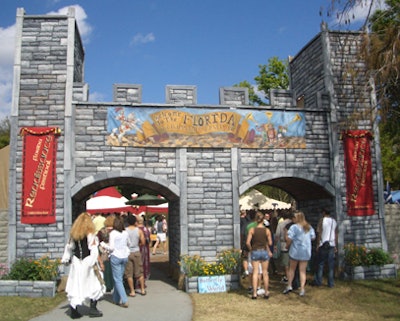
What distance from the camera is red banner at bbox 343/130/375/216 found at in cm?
1058

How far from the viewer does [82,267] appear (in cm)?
678

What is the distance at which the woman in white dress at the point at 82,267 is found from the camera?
6727 mm

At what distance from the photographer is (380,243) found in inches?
420

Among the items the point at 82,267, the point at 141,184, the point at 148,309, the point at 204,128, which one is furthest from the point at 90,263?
the point at 204,128

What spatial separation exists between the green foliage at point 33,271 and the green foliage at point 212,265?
9.47ft

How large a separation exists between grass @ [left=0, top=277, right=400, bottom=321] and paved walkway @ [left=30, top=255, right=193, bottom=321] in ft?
0.69

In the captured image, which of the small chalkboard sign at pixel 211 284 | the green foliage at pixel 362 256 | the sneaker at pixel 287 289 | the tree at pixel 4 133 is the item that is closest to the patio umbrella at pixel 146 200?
the small chalkboard sign at pixel 211 284

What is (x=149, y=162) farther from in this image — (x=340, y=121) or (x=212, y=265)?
(x=340, y=121)

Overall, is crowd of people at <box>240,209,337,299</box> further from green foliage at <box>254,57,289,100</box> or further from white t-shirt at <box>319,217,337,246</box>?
green foliage at <box>254,57,289,100</box>

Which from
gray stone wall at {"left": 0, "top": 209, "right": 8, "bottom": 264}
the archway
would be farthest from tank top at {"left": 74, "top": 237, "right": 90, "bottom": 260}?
gray stone wall at {"left": 0, "top": 209, "right": 8, "bottom": 264}

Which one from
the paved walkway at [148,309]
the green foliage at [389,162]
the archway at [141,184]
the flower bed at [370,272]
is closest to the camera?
the paved walkway at [148,309]

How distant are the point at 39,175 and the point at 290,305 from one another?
6137 millimetres

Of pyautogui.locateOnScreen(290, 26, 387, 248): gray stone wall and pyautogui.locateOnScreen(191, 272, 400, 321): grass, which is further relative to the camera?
pyautogui.locateOnScreen(290, 26, 387, 248): gray stone wall

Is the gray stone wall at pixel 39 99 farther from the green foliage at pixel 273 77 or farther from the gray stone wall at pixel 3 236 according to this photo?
the green foliage at pixel 273 77
